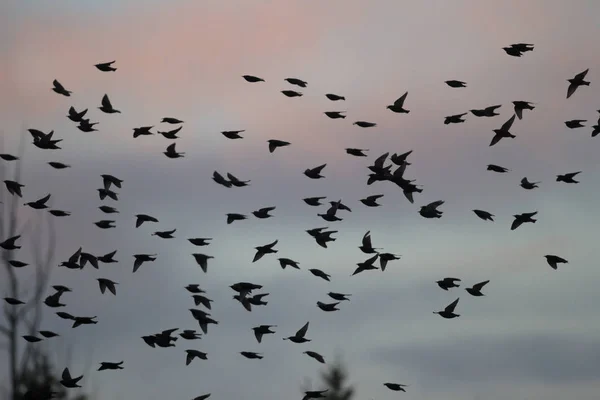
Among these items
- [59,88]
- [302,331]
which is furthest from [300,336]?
[59,88]

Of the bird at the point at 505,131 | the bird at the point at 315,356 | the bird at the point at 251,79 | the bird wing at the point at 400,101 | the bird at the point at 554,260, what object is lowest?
the bird at the point at 315,356

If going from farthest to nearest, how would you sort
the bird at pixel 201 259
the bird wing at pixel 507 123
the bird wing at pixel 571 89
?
1. the bird at pixel 201 259
2. the bird wing at pixel 507 123
3. the bird wing at pixel 571 89

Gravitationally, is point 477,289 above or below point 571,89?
below

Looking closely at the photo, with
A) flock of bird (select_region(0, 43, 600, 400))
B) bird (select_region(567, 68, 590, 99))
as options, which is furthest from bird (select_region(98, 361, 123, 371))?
bird (select_region(567, 68, 590, 99))

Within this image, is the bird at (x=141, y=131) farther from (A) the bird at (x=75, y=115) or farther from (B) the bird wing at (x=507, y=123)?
(B) the bird wing at (x=507, y=123)

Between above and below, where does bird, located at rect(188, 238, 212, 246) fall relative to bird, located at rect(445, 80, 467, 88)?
below

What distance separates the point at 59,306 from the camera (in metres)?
26.1

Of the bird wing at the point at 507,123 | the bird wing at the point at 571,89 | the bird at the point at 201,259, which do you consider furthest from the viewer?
the bird at the point at 201,259

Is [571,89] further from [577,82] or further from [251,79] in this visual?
[251,79]

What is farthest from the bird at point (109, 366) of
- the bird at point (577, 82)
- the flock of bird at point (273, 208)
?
the bird at point (577, 82)

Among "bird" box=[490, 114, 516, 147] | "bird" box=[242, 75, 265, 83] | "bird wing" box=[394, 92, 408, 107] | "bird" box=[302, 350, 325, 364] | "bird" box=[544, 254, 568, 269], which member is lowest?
"bird" box=[302, 350, 325, 364]

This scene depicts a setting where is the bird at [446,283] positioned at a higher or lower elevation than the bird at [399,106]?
lower

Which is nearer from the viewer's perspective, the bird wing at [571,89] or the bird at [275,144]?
the bird wing at [571,89]

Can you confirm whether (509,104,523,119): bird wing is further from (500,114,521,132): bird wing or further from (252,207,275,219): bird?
(252,207,275,219): bird
